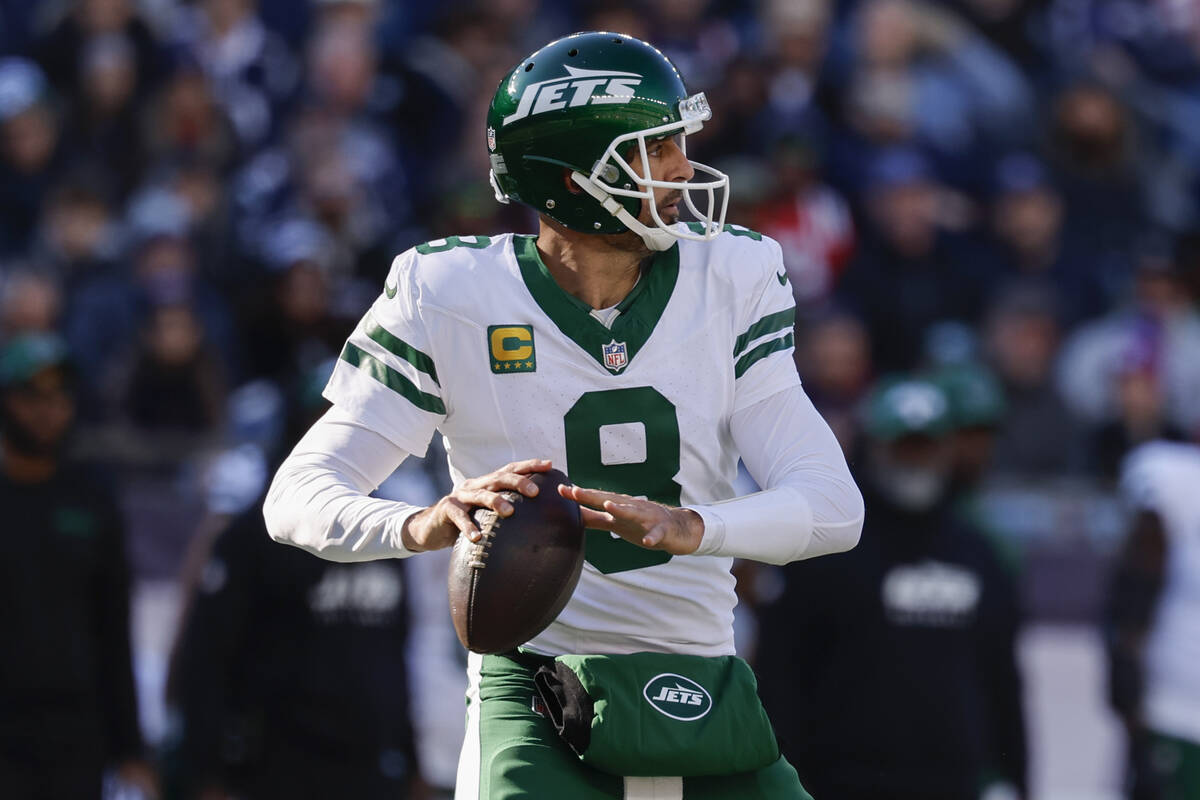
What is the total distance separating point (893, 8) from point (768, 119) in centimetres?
100

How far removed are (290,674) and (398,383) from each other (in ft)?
8.02

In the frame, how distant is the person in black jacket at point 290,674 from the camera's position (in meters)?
5.69

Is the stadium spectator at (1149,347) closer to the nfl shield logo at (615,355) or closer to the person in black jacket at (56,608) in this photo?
the person in black jacket at (56,608)

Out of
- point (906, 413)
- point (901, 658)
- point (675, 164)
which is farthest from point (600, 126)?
point (906, 413)

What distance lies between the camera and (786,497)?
3.31 meters

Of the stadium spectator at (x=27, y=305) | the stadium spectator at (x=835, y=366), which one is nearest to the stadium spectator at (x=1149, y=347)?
the stadium spectator at (x=835, y=366)

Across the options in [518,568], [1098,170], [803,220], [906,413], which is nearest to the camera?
[518,568]

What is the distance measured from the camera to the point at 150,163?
9531 mm

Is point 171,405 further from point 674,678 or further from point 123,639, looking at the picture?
point 674,678

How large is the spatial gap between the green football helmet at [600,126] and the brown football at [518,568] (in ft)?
2.08

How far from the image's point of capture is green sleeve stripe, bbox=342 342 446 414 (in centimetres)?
346

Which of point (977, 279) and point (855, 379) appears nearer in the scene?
point (855, 379)

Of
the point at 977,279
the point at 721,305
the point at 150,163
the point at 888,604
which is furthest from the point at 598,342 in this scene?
the point at 150,163

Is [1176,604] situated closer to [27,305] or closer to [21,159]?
[27,305]
